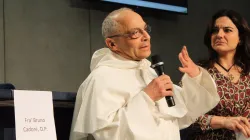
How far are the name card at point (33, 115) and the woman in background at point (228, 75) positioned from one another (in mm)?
952

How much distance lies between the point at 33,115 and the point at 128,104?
40 centimetres

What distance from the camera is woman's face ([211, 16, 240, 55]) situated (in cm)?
256

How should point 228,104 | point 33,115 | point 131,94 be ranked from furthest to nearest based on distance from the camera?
point 228,104 → point 131,94 → point 33,115

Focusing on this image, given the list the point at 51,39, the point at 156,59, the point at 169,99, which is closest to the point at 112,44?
the point at 156,59

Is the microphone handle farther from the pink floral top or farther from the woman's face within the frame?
the woman's face

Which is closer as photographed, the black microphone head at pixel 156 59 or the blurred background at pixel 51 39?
the black microphone head at pixel 156 59

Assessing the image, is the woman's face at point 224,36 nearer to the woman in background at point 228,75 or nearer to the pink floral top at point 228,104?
the woman in background at point 228,75

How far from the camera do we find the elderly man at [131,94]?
1.82 m

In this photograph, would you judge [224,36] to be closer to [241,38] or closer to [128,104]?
[241,38]

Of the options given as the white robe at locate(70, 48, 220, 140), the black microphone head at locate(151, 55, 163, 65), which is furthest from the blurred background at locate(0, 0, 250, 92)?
the black microphone head at locate(151, 55, 163, 65)

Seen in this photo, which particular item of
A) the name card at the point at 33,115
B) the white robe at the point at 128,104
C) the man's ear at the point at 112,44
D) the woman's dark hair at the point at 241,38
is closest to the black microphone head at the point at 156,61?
the white robe at the point at 128,104

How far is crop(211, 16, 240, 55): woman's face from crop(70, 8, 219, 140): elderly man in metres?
0.42

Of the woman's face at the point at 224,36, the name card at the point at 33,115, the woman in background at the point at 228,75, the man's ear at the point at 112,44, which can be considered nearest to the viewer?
the name card at the point at 33,115

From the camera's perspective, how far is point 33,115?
1.65 meters
